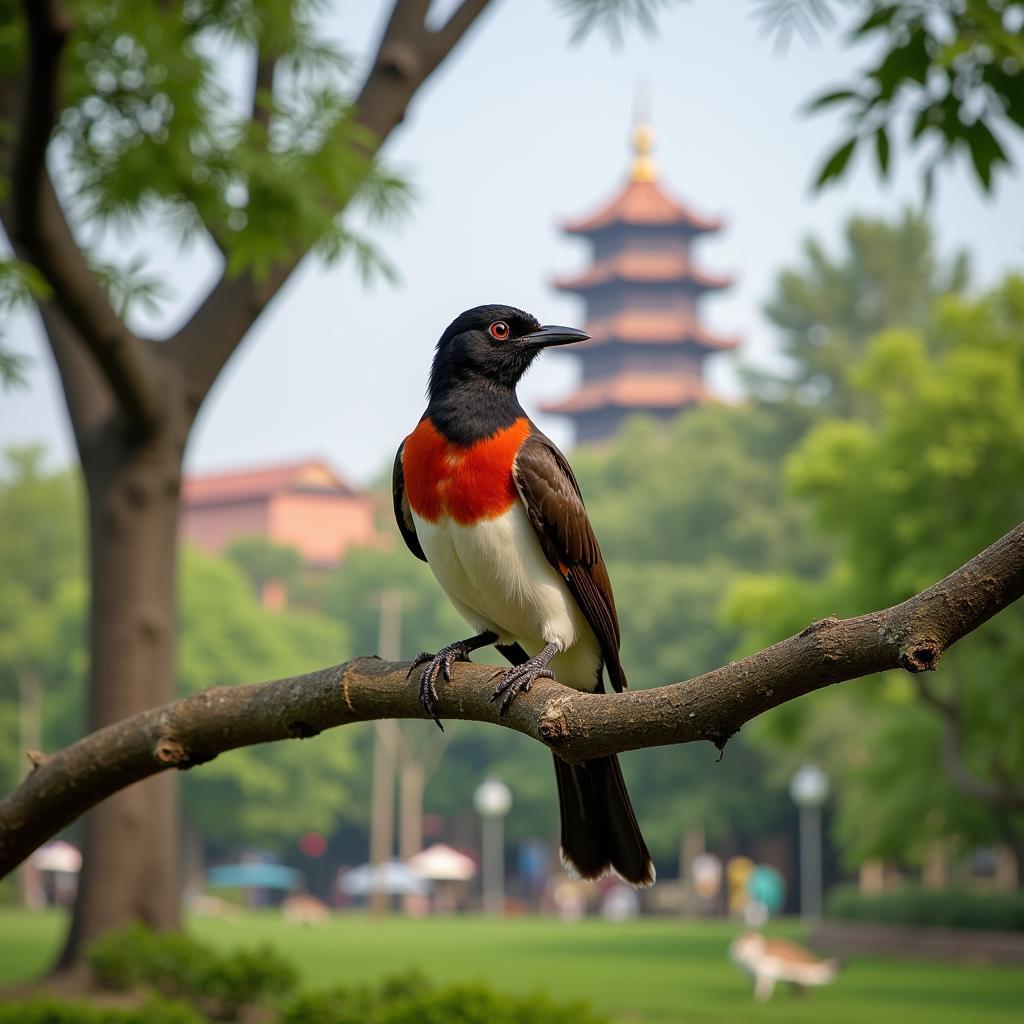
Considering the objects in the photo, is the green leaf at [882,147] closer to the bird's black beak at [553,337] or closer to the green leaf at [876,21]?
the green leaf at [876,21]

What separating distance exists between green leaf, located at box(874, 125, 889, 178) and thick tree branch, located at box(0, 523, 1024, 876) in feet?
6.29

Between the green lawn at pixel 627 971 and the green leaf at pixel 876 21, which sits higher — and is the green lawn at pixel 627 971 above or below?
below

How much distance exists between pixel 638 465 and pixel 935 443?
37.6 m

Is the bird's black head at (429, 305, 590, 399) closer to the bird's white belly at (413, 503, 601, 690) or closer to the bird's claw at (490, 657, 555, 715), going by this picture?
the bird's white belly at (413, 503, 601, 690)

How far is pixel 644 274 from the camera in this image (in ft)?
212

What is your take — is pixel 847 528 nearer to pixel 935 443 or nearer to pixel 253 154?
pixel 935 443

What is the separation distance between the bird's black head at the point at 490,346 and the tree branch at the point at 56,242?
3077 millimetres

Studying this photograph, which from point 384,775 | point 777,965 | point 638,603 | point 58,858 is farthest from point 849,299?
point 777,965

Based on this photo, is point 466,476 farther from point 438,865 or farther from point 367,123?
point 438,865

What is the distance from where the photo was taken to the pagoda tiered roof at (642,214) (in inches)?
2549

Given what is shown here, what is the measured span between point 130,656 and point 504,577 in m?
5.63

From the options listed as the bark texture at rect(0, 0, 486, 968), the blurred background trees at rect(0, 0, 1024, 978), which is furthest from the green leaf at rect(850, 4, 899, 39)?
the bark texture at rect(0, 0, 486, 968)

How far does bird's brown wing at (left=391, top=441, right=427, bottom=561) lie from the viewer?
3.34 m

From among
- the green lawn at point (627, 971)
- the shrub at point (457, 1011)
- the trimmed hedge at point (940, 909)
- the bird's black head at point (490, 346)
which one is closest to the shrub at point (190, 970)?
the shrub at point (457, 1011)
